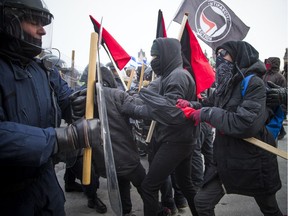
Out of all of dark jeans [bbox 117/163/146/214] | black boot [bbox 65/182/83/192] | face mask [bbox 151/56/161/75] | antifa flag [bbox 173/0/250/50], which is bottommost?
black boot [bbox 65/182/83/192]

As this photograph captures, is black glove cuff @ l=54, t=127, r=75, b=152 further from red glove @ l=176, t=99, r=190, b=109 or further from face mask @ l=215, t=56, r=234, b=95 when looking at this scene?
face mask @ l=215, t=56, r=234, b=95

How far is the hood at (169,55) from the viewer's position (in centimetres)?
304

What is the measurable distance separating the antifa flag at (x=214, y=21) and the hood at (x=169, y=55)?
72.1 inches

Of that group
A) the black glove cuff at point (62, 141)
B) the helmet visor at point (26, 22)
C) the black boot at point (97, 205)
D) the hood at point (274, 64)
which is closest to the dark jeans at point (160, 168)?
the black boot at point (97, 205)

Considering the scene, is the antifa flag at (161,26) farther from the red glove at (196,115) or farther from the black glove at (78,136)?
the black glove at (78,136)

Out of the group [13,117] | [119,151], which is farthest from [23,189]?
[119,151]

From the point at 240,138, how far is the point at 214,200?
653mm

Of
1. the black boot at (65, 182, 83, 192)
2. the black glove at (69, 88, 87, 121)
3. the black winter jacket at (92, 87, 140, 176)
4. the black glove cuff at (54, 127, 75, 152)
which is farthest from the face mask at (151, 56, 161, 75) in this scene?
the black boot at (65, 182, 83, 192)

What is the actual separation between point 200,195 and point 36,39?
1.98 m

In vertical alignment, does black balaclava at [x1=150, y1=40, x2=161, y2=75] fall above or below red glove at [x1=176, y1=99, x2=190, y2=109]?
above

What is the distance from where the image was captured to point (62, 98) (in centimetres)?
200

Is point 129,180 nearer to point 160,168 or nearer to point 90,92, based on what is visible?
point 160,168

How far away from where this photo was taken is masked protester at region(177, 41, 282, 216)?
2195 mm

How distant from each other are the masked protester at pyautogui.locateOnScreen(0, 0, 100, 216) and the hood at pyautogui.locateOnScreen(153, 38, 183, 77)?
1585 millimetres
